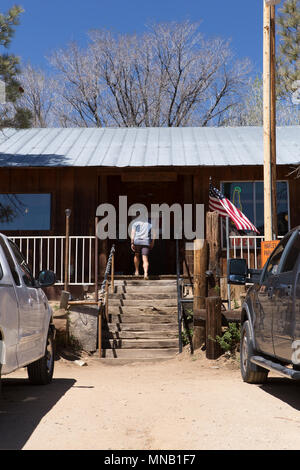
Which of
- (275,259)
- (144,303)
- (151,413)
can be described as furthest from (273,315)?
(144,303)

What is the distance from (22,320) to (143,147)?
33.0 feet

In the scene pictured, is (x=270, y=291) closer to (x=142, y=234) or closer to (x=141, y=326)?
(x=141, y=326)

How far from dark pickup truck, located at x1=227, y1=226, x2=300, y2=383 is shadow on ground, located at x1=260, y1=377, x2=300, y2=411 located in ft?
0.61

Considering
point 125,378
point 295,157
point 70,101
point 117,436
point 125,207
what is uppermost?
point 70,101

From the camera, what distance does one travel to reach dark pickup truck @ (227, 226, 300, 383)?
5.06 metres

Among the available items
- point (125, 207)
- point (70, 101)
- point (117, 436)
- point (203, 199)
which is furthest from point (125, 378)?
point (70, 101)

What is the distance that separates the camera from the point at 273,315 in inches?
227

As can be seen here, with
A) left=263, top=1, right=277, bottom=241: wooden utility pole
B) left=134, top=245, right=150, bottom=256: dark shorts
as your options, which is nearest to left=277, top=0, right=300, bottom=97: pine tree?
left=263, top=1, right=277, bottom=241: wooden utility pole

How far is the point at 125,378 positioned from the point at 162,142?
27.5 ft

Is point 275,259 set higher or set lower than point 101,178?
lower

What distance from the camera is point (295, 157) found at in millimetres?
13875

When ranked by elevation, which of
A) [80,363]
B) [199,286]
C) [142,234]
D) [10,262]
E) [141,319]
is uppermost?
[142,234]
